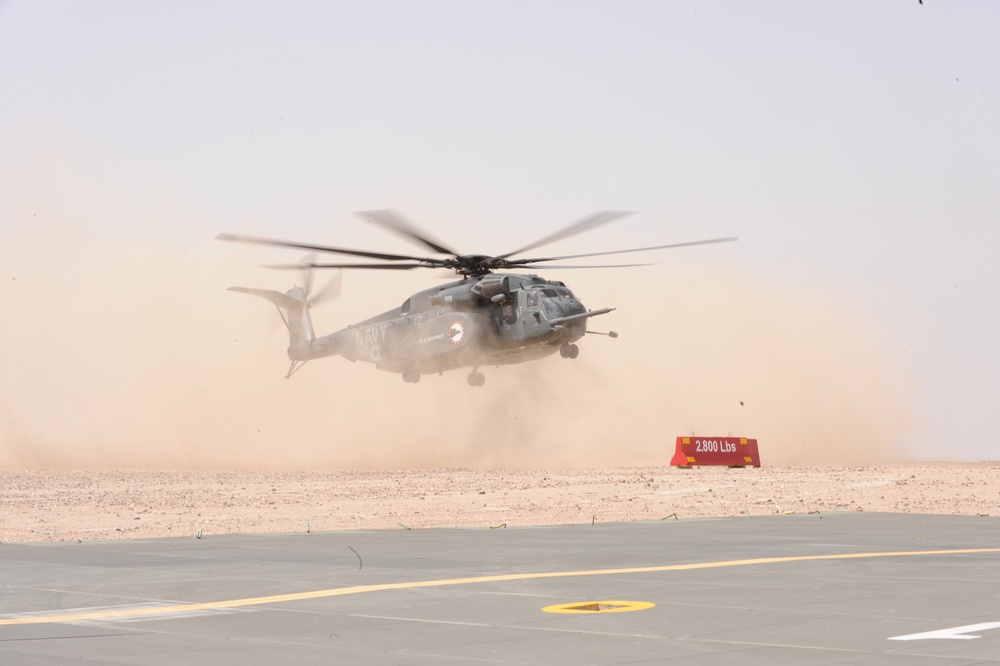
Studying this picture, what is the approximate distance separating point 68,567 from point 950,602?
32.1ft

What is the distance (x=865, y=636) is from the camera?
30.0ft

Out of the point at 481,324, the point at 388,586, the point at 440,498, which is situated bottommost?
the point at 440,498

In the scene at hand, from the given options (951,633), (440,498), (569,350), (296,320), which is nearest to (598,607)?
(951,633)

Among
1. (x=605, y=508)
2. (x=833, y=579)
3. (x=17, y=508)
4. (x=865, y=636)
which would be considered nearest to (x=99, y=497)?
(x=17, y=508)

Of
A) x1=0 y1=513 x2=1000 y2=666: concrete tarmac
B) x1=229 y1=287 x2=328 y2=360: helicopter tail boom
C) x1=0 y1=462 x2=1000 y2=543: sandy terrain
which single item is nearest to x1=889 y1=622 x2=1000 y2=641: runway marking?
x1=0 y1=513 x2=1000 y2=666: concrete tarmac

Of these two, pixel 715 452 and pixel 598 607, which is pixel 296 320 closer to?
pixel 715 452

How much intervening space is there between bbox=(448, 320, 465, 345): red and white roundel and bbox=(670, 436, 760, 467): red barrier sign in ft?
37.0

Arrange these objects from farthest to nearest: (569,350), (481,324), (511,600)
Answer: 1. (481,324)
2. (569,350)
3. (511,600)

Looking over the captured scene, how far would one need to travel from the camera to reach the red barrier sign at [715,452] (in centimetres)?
4478

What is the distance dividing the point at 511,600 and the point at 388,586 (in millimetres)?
1784

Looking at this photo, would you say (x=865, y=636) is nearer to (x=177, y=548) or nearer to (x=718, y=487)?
(x=177, y=548)

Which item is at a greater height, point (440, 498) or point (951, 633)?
point (951, 633)

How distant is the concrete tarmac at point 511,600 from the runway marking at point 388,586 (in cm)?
3

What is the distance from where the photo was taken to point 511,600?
11.6 m
